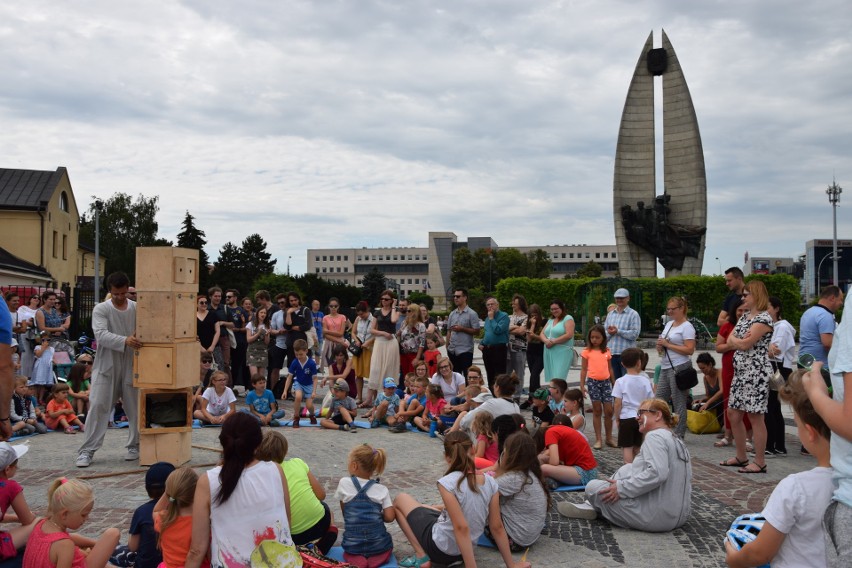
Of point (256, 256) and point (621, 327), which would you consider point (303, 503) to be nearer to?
point (621, 327)

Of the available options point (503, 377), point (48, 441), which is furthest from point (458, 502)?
point (48, 441)

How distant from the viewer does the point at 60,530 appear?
4.23 metres

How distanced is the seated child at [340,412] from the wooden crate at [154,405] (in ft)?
9.77

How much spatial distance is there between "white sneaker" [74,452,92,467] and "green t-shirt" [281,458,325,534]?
3.75 meters

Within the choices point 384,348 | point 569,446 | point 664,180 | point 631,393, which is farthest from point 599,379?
point 664,180

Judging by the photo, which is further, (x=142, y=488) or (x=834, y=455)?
(x=142, y=488)

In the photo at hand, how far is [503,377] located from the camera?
8.48 metres

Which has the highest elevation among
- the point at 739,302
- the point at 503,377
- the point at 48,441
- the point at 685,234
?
the point at 685,234

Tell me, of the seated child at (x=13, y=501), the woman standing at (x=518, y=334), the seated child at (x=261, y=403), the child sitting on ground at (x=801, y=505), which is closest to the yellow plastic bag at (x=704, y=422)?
the woman standing at (x=518, y=334)

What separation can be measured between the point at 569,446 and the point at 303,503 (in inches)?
123

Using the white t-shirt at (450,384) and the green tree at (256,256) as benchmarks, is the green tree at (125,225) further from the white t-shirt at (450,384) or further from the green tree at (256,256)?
the white t-shirt at (450,384)

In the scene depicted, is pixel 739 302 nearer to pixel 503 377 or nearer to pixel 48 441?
pixel 503 377

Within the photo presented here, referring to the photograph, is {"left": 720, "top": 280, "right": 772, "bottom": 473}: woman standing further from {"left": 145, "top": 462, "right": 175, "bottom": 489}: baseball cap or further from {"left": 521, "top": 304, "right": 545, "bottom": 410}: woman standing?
{"left": 145, "top": 462, "right": 175, "bottom": 489}: baseball cap

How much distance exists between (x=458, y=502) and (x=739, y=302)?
582 centimetres
